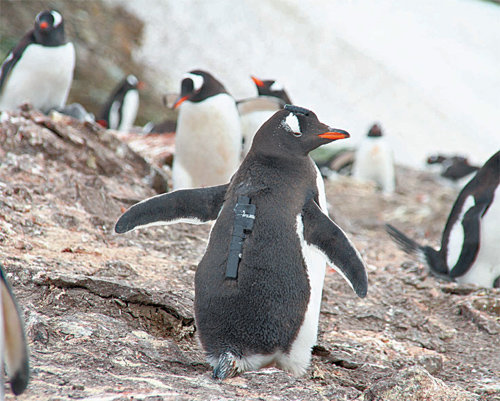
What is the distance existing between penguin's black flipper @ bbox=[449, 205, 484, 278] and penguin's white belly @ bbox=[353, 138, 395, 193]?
5.09 meters

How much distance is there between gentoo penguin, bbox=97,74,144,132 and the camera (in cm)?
1101

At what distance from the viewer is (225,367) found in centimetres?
199

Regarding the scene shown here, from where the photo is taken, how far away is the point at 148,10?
1423 centimetres

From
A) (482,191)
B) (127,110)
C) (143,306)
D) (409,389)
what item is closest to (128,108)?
(127,110)

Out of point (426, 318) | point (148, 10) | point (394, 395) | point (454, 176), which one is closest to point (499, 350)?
point (426, 318)

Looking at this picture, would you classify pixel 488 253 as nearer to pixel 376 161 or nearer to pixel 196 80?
pixel 196 80

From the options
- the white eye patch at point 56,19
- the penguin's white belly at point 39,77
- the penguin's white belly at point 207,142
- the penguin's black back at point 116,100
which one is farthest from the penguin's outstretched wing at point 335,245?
the penguin's black back at point 116,100

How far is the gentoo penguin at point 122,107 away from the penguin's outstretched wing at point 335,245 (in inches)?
354

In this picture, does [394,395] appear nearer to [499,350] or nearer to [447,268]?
[499,350]

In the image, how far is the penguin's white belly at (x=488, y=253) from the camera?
3549 mm

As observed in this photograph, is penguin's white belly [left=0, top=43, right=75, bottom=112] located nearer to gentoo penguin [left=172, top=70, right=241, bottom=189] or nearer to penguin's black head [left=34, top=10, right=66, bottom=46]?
penguin's black head [left=34, top=10, right=66, bottom=46]

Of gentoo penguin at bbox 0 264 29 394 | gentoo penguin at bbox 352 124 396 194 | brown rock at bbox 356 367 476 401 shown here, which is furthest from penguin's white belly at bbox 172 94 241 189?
gentoo penguin at bbox 352 124 396 194

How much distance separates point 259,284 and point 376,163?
23.3 feet

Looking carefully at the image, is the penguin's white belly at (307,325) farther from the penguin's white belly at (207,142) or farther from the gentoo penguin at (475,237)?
the penguin's white belly at (207,142)
